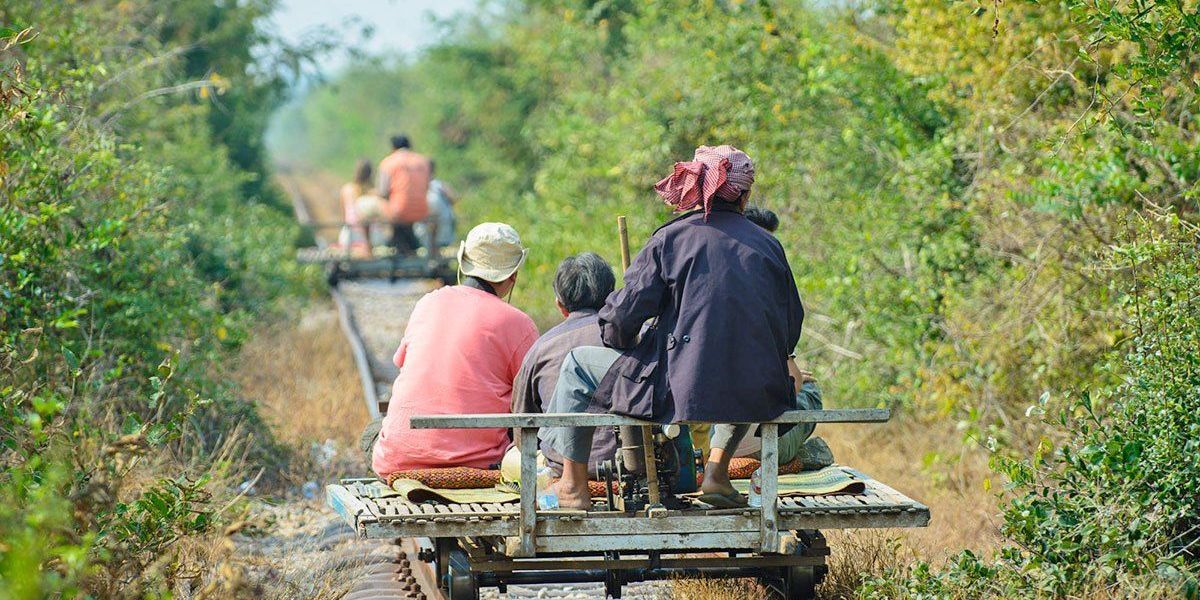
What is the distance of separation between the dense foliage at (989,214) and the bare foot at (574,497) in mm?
1418

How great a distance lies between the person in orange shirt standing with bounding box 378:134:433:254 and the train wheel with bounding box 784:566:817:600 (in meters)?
14.1

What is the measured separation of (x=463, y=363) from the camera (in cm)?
687

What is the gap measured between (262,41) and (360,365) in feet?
47.7

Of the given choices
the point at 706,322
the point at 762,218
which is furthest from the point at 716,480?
the point at 762,218

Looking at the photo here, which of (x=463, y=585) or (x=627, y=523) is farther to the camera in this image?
(x=463, y=585)

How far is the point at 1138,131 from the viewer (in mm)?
9312

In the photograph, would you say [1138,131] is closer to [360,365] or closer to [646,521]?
[646,521]

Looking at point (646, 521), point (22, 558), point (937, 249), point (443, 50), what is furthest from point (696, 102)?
point (443, 50)

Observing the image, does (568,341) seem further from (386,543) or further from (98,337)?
(98,337)

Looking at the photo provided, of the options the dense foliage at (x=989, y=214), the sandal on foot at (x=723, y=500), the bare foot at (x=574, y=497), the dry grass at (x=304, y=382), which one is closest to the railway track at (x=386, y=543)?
the dry grass at (x=304, y=382)

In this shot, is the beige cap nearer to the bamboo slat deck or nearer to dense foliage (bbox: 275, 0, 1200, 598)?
the bamboo slat deck

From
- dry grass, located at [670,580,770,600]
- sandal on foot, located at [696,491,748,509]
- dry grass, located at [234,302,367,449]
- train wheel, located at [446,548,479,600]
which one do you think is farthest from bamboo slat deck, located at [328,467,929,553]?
dry grass, located at [234,302,367,449]

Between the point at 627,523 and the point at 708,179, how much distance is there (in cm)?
136

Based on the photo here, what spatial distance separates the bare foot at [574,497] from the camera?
19.8 feet
